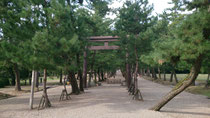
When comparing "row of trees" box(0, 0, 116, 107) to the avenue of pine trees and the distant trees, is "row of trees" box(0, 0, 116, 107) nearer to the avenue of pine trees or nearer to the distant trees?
the avenue of pine trees

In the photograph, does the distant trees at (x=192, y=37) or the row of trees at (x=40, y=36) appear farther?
the row of trees at (x=40, y=36)

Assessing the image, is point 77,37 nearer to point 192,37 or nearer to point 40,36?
point 40,36

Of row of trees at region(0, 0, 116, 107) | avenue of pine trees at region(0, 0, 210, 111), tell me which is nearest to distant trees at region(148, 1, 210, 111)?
avenue of pine trees at region(0, 0, 210, 111)

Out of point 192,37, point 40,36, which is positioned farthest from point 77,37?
point 192,37

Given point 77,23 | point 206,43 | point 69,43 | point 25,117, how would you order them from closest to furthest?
point 206,43, point 25,117, point 69,43, point 77,23

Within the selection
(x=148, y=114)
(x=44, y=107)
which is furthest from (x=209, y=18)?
(x=44, y=107)

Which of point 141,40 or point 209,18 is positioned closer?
point 209,18

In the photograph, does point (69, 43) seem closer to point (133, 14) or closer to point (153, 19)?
point (133, 14)

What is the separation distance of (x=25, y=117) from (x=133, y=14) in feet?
31.0

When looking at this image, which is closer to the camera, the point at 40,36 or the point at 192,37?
the point at 192,37

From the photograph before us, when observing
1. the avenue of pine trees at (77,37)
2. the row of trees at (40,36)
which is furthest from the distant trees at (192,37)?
the row of trees at (40,36)

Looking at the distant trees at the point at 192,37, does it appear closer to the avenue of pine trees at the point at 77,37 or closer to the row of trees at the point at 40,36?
the avenue of pine trees at the point at 77,37

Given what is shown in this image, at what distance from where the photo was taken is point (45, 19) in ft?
30.8

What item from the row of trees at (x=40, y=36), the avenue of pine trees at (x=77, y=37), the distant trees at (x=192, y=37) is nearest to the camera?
the distant trees at (x=192, y=37)
